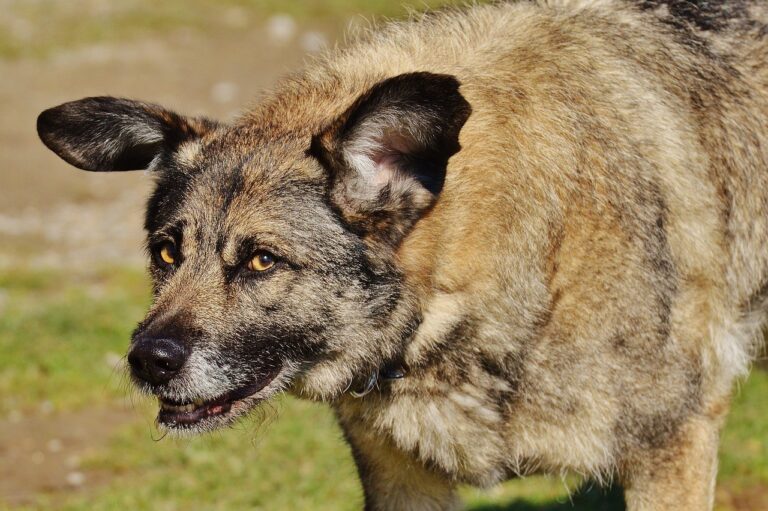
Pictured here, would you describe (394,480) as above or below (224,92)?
above

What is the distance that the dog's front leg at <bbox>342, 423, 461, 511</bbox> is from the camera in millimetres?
4418

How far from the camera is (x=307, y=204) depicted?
3854 mm

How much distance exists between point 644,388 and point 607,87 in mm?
1120

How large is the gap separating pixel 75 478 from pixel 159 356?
3424 millimetres

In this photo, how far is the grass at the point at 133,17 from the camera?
18234mm

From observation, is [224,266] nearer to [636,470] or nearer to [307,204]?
[307,204]

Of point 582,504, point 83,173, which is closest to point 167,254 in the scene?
point 582,504

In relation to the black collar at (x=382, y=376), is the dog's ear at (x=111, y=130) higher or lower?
higher

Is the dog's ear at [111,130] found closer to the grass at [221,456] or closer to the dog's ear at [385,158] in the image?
the dog's ear at [385,158]

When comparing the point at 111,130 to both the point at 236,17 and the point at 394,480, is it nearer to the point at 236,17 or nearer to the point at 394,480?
the point at 394,480

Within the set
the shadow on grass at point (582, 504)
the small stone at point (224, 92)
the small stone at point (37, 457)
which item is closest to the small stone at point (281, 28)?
the small stone at point (224, 92)

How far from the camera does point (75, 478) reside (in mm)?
6797

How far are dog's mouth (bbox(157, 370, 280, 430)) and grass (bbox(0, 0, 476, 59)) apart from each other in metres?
14.7

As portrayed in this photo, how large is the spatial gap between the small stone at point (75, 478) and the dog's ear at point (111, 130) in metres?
2.95
